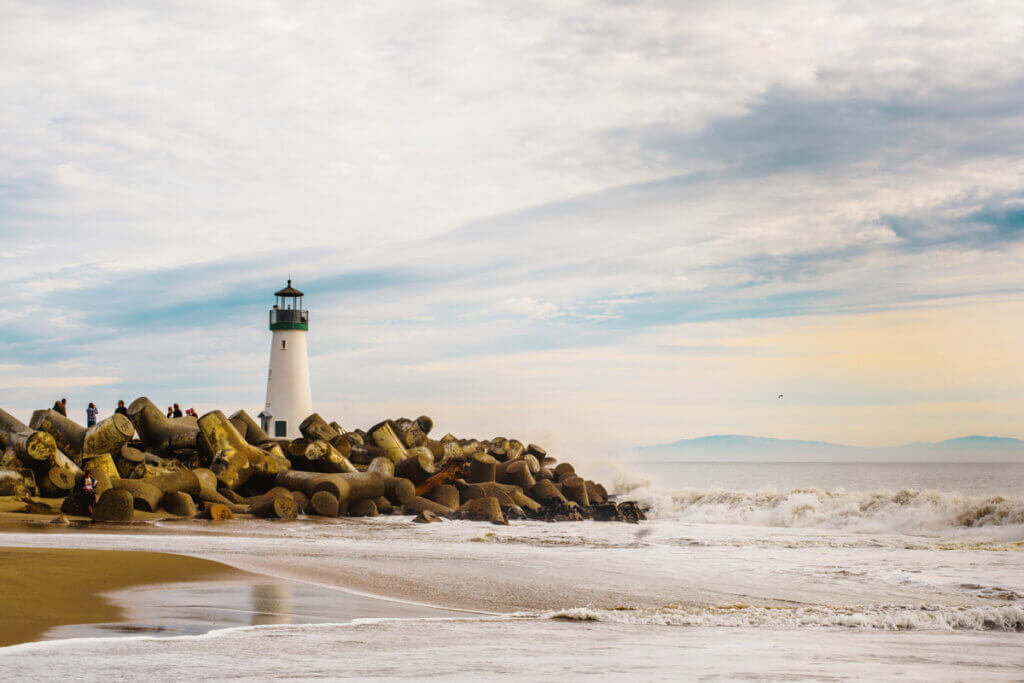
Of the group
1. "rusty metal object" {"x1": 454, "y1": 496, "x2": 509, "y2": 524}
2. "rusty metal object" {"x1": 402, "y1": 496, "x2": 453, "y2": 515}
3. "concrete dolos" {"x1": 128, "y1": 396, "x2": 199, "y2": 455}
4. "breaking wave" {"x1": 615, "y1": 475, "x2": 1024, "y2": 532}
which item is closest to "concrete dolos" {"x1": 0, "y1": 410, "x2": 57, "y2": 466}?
"concrete dolos" {"x1": 128, "y1": 396, "x2": 199, "y2": 455}

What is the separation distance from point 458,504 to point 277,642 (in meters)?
13.0

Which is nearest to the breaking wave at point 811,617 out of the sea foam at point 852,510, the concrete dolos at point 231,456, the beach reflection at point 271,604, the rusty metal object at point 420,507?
the beach reflection at point 271,604

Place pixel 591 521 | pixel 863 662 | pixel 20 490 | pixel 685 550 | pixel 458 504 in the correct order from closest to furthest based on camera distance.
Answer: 1. pixel 863 662
2. pixel 685 550
3. pixel 20 490
4. pixel 458 504
5. pixel 591 521

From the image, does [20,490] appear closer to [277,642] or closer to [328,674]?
[277,642]

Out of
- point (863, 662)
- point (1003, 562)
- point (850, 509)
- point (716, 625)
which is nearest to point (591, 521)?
point (850, 509)

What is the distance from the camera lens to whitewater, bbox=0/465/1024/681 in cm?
511

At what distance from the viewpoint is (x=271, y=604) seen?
7125mm

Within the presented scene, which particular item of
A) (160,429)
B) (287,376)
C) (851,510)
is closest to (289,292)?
(287,376)

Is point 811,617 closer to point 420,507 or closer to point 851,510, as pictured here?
point 420,507

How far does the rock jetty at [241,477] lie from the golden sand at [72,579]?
5039 mm

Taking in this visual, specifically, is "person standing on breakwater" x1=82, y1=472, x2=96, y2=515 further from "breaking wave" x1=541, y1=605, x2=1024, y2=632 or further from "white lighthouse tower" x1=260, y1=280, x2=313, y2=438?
"white lighthouse tower" x1=260, y1=280, x2=313, y2=438

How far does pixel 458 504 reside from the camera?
18.5 metres

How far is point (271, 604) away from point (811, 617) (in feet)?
14.0

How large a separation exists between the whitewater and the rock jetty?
1.20 m
